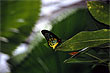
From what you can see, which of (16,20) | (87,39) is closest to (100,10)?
(87,39)

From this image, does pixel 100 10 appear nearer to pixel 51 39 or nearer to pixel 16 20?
pixel 51 39

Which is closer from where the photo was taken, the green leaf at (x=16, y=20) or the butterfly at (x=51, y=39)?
the butterfly at (x=51, y=39)

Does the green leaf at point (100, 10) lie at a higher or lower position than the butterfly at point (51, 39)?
higher

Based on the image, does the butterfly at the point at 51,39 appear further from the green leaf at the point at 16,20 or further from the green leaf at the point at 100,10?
the green leaf at the point at 16,20

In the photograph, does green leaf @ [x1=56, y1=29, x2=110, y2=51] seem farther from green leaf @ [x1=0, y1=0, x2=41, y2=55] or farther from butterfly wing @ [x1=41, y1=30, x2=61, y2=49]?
green leaf @ [x1=0, y1=0, x2=41, y2=55]

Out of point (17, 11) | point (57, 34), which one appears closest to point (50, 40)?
point (57, 34)

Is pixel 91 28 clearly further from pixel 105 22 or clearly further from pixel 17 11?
pixel 17 11

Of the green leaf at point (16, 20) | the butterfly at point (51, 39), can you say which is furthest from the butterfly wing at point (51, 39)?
the green leaf at point (16, 20)
